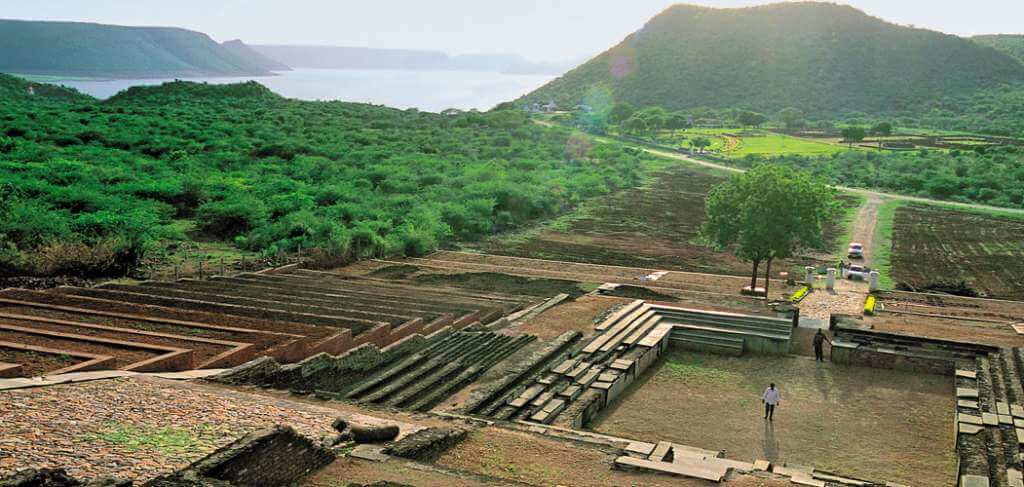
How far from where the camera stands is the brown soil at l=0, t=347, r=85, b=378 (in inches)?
535

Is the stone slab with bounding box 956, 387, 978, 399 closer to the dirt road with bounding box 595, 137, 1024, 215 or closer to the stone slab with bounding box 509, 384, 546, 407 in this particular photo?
the stone slab with bounding box 509, 384, 546, 407

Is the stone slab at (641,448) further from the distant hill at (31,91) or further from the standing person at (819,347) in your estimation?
the distant hill at (31,91)

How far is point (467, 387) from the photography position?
53.4 feet

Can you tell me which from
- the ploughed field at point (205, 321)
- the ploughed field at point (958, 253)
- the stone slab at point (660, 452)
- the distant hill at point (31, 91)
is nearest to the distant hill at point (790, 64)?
the distant hill at point (31, 91)

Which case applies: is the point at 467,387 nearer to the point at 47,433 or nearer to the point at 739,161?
the point at 47,433

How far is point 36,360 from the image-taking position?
46.1 ft

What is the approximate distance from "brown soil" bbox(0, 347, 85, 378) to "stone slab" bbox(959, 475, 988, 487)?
14.4 meters

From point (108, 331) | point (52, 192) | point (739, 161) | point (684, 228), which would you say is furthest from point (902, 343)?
A: point (739, 161)

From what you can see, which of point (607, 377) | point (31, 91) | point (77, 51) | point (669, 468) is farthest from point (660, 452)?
point (77, 51)

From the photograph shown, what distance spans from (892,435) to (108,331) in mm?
15320

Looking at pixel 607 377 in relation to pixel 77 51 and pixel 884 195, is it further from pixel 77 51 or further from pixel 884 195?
pixel 77 51

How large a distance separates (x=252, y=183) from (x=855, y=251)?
3128 centimetres

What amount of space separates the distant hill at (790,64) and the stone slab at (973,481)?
128670 millimetres

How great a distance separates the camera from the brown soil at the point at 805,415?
Answer: 46.5ft
